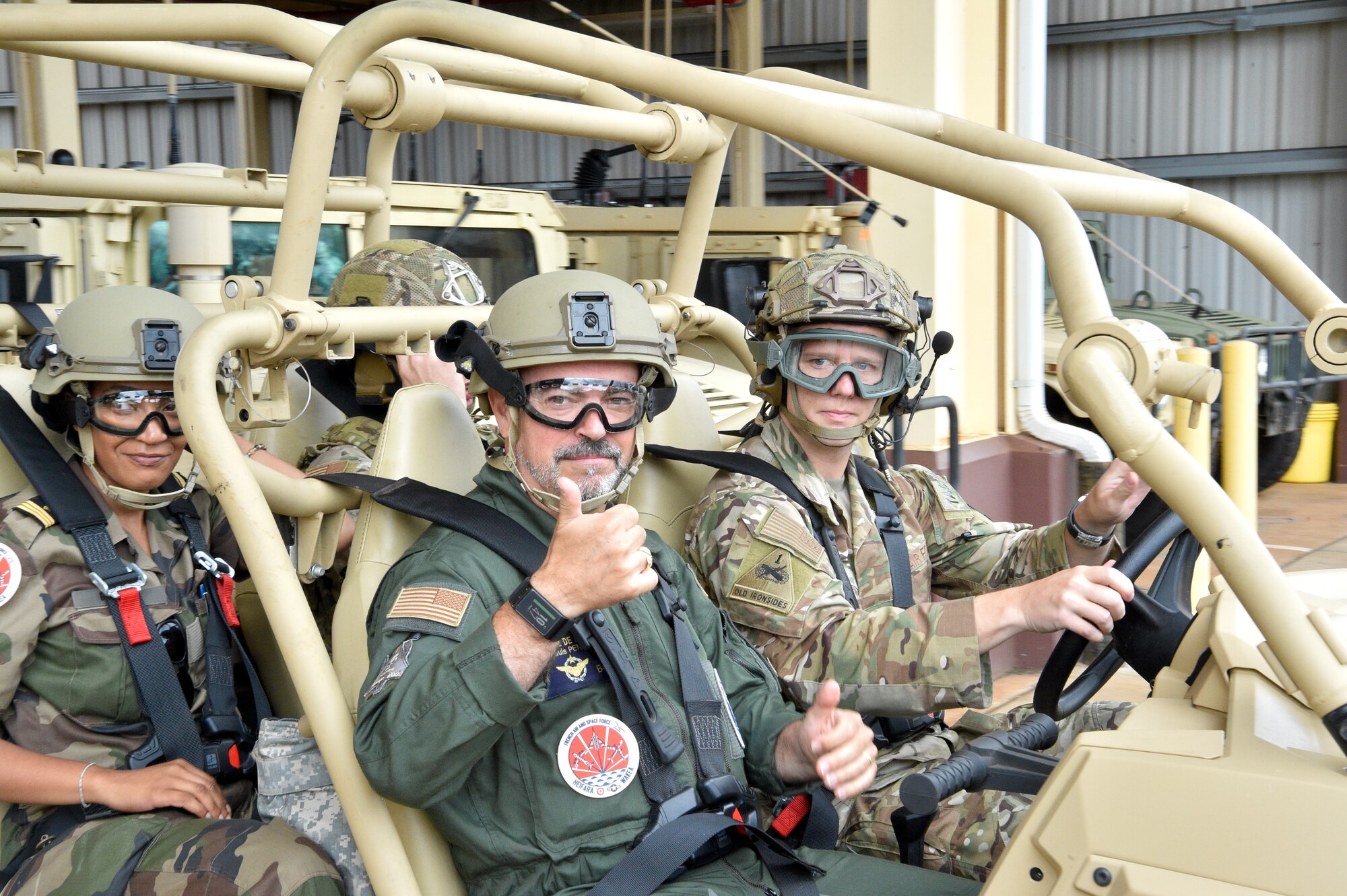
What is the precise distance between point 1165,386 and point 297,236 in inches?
50.9

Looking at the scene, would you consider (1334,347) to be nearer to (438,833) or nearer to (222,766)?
(438,833)

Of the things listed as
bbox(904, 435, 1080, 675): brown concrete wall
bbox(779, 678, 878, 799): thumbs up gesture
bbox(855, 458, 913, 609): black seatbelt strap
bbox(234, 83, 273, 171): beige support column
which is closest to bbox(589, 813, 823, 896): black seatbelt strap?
bbox(779, 678, 878, 799): thumbs up gesture

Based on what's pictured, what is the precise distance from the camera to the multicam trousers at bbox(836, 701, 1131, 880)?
216 centimetres

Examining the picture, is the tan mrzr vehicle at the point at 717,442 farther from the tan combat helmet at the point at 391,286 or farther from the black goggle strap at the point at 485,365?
the tan combat helmet at the point at 391,286

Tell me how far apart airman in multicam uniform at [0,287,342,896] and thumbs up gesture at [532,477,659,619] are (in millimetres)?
645

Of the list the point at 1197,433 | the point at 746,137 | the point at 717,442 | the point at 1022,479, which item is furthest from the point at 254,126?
the point at 1197,433

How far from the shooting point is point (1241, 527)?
1.43m

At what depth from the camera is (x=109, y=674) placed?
7.14 ft

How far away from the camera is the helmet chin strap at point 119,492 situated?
89.3 inches

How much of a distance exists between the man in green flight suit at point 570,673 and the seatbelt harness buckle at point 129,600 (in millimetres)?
508

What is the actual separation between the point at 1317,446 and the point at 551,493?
9.12 meters

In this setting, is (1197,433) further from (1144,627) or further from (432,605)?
(432,605)

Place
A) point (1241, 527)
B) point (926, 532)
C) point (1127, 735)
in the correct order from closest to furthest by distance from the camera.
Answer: point (1241, 527) → point (1127, 735) → point (926, 532)

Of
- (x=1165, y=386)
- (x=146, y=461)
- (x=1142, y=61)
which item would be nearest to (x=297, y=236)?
(x=146, y=461)
